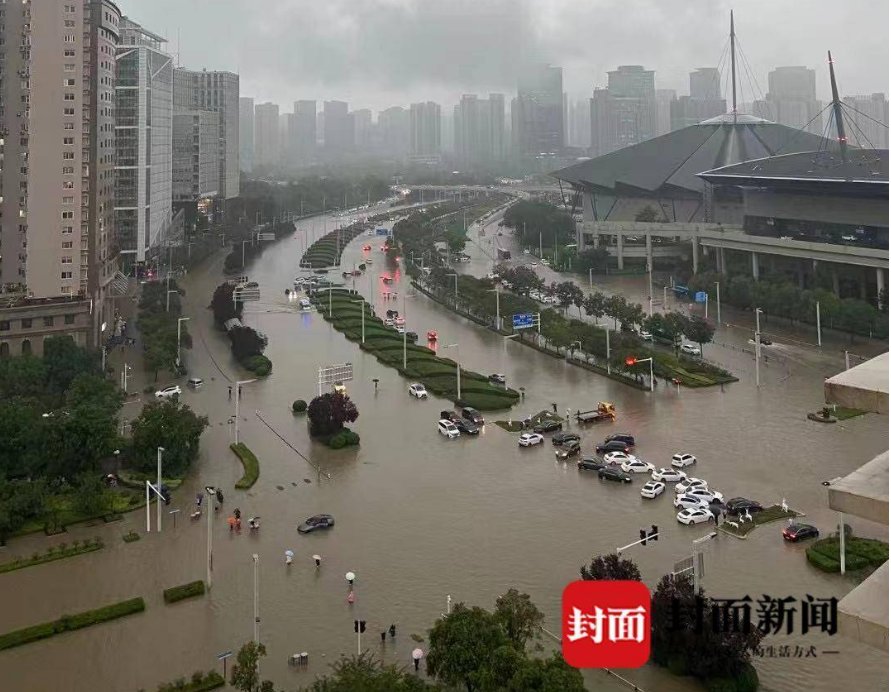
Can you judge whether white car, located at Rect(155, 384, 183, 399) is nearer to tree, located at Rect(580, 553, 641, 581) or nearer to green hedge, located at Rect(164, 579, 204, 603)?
green hedge, located at Rect(164, 579, 204, 603)

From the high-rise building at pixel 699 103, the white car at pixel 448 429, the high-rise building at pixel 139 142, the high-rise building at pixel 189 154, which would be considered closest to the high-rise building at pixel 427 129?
the high-rise building at pixel 699 103

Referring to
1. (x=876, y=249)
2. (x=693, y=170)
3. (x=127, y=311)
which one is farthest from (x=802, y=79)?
(x=127, y=311)

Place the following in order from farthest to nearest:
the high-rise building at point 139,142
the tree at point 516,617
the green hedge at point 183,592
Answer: the high-rise building at point 139,142
the green hedge at point 183,592
the tree at point 516,617

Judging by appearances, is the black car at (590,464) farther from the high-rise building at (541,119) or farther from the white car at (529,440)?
the high-rise building at (541,119)

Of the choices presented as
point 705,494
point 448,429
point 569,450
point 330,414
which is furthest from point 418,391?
point 705,494

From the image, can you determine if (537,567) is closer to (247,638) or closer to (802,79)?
(247,638)

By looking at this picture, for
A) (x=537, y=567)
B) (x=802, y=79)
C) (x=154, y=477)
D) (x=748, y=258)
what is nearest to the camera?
(x=537, y=567)
